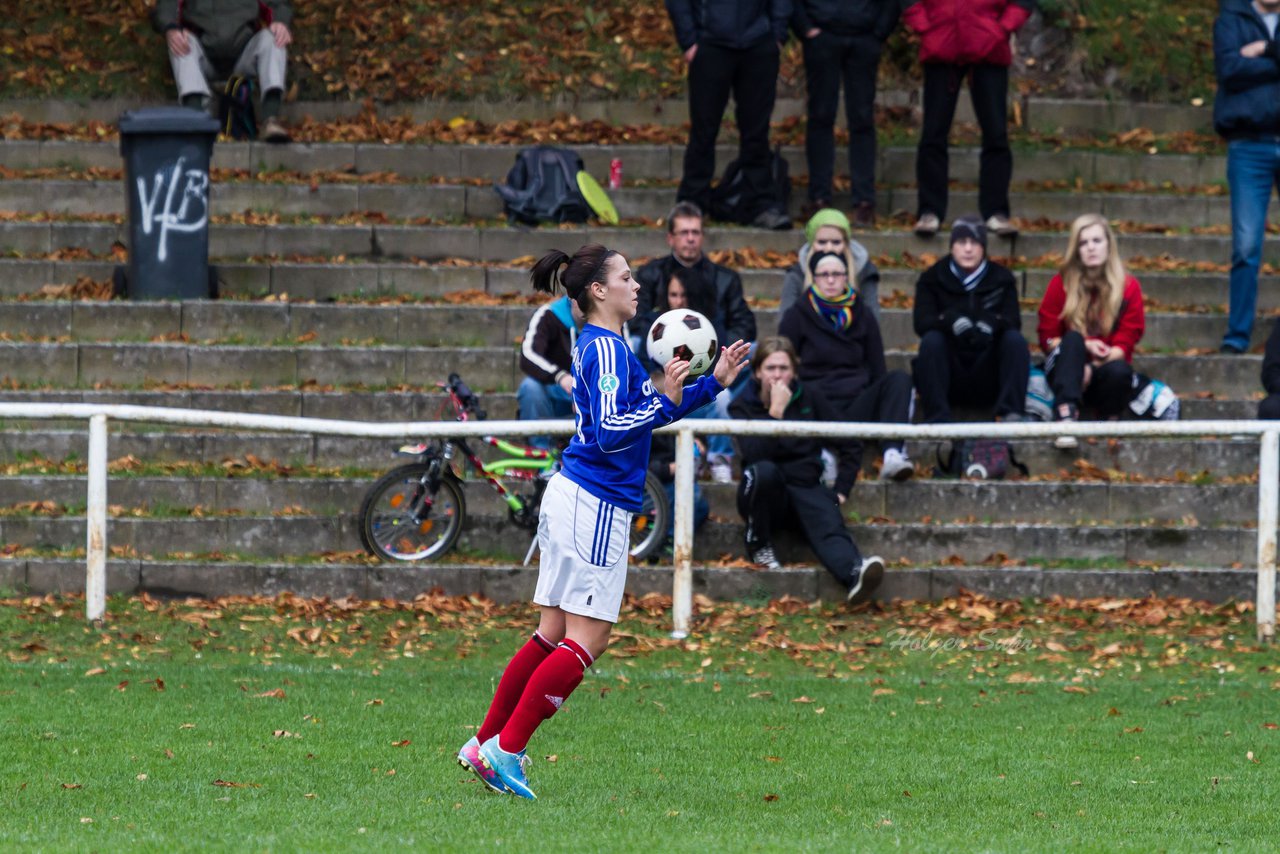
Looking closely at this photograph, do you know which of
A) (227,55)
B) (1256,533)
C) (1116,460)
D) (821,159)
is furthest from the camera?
(227,55)

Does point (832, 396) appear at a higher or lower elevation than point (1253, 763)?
higher

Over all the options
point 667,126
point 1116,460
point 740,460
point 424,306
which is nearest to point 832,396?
point 740,460

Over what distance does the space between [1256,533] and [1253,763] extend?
4.32 metres

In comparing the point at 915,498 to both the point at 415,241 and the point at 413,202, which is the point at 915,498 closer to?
the point at 415,241

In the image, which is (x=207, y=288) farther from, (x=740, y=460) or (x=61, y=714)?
(x=61, y=714)

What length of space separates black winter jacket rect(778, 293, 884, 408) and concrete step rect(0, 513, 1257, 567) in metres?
1.16

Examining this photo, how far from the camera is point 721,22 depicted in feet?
49.1

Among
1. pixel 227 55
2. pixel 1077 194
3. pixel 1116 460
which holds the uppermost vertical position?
pixel 227 55

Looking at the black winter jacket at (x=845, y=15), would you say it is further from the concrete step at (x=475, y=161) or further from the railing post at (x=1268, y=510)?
the railing post at (x=1268, y=510)

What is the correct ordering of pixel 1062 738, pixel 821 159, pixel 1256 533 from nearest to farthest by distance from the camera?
1. pixel 1062 738
2. pixel 1256 533
3. pixel 821 159

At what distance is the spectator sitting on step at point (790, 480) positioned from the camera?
1122 cm

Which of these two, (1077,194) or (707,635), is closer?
(707,635)

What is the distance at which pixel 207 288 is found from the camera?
14656 mm

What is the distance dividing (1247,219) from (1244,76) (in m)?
1.07
